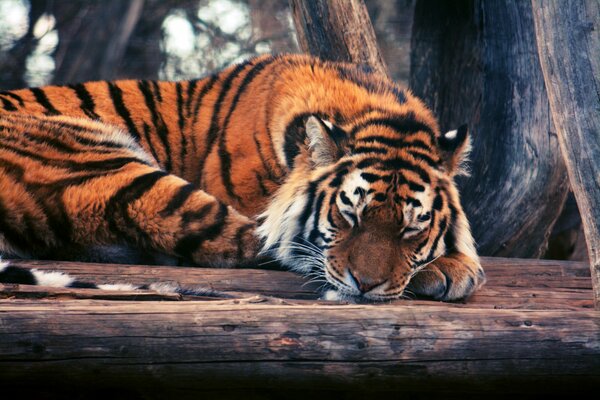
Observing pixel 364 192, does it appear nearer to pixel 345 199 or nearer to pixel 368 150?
pixel 345 199

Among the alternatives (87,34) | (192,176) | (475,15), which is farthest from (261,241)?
(87,34)

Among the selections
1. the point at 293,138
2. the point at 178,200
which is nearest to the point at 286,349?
the point at 178,200

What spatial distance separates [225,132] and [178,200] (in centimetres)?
64

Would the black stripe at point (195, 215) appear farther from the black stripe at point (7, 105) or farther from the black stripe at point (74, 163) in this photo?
the black stripe at point (7, 105)

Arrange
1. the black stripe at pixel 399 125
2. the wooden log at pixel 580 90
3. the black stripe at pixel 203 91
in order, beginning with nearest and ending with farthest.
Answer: the wooden log at pixel 580 90 < the black stripe at pixel 399 125 < the black stripe at pixel 203 91

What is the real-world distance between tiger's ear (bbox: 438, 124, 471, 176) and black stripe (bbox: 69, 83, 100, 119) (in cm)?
154

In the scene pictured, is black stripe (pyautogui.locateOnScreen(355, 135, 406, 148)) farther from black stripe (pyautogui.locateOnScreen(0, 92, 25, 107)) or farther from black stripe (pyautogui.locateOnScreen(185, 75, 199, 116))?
black stripe (pyautogui.locateOnScreen(0, 92, 25, 107))

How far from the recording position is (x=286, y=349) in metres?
2.06

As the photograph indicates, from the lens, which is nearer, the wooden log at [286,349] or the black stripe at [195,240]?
the wooden log at [286,349]

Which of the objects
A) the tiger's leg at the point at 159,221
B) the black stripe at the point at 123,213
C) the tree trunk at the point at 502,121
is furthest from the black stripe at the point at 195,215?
the tree trunk at the point at 502,121

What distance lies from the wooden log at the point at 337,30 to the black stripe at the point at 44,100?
1291 millimetres

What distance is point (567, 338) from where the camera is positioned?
6.98ft

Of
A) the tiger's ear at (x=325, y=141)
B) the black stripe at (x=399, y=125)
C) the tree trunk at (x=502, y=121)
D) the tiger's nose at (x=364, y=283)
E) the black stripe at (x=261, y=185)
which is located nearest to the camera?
the tiger's nose at (x=364, y=283)

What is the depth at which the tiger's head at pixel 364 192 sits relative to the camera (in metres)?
2.74
